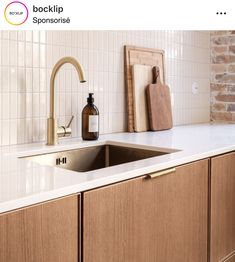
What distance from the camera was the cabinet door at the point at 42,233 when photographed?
0.87m

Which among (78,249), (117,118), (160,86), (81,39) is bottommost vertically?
(78,249)

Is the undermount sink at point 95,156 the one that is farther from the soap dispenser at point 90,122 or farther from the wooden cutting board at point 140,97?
the wooden cutting board at point 140,97

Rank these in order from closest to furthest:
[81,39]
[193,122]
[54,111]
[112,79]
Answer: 1. [54,111]
2. [81,39]
3. [112,79]
4. [193,122]

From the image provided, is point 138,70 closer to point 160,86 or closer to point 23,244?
point 160,86

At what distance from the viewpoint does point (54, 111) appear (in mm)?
1653

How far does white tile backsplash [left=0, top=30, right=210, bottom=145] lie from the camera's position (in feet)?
5.34

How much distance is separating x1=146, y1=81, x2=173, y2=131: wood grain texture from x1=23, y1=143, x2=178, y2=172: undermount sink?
48cm

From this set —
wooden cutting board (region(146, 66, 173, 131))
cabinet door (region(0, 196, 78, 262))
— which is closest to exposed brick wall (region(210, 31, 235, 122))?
wooden cutting board (region(146, 66, 173, 131))

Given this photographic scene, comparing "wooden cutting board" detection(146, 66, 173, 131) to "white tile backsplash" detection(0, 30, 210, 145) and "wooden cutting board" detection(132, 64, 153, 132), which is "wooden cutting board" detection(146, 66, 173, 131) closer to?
"wooden cutting board" detection(132, 64, 153, 132)

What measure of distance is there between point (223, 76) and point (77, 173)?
2082 mm

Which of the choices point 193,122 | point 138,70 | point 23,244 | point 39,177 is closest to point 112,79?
point 138,70

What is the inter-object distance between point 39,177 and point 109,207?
0.23 meters
